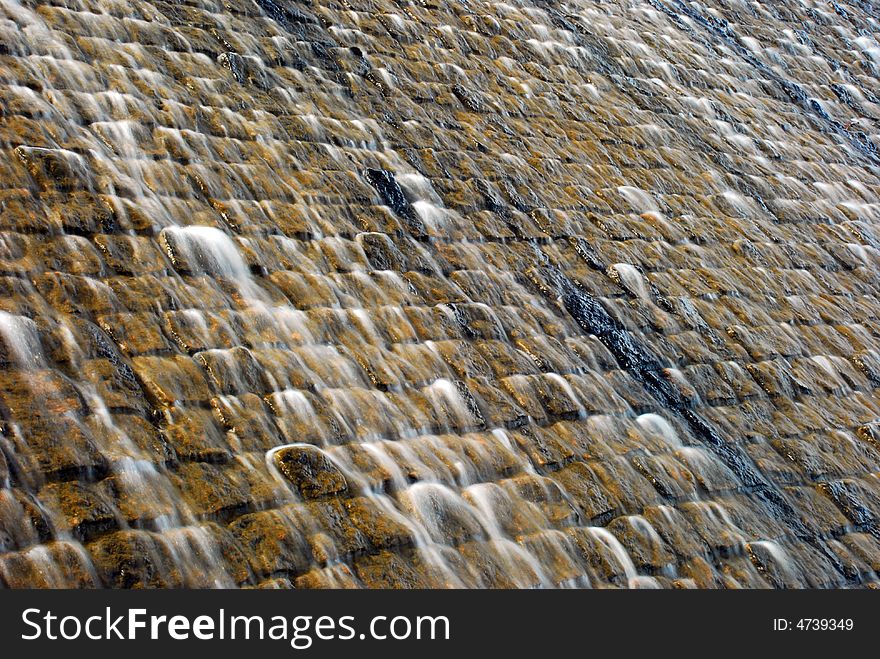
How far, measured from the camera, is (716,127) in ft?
36.3

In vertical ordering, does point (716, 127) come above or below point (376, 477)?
above

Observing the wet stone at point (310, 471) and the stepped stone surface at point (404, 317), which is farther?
the wet stone at point (310, 471)

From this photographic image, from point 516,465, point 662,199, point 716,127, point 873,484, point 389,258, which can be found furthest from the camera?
point 716,127

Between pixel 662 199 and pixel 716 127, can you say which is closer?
pixel 662 199

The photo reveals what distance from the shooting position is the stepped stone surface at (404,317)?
4.70 metres

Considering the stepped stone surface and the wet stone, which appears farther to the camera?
the wet stone

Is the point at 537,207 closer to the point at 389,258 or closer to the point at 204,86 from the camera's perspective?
the point at 389,258

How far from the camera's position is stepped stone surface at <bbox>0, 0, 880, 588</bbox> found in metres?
4.70

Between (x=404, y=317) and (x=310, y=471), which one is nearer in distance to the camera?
(x=310, y=471)

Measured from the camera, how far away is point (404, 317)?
640cm
